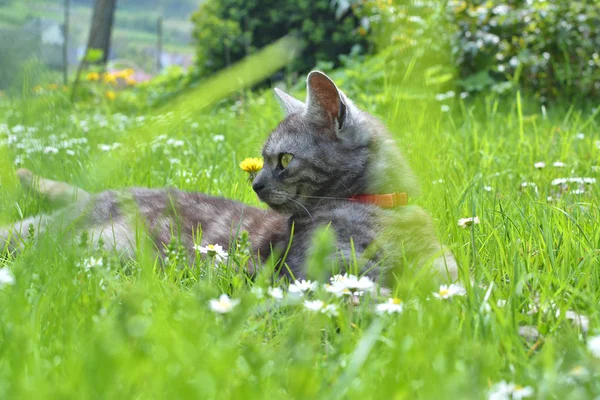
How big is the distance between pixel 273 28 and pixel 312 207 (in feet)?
26.5

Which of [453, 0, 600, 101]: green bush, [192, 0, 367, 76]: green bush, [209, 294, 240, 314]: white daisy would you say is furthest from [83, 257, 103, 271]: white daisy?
[192, 0, 367, 76]: green bush

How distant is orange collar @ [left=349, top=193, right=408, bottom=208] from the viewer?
9.10ft

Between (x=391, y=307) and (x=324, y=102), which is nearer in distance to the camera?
(x=391, y=307)

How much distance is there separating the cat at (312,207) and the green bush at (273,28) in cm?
664

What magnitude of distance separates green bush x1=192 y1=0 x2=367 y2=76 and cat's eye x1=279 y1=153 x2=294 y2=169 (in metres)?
6.73

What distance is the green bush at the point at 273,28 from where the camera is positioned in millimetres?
9750

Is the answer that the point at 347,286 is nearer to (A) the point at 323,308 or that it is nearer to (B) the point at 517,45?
(A) the point at 323,308

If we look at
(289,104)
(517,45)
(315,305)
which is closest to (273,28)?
(517,45)

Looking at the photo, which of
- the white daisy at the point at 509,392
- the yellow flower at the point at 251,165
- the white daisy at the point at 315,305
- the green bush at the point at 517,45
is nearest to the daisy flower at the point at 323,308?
the white daisy at the point at 315,305

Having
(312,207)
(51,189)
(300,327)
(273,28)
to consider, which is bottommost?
(273,28)

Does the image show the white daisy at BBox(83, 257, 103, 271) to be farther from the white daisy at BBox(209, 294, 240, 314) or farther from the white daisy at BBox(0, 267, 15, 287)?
the white daisy at BBox(209, 294, 240, 314)

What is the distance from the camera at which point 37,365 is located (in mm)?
1426

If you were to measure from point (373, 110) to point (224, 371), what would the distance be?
412cm

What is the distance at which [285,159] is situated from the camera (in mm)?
2984
